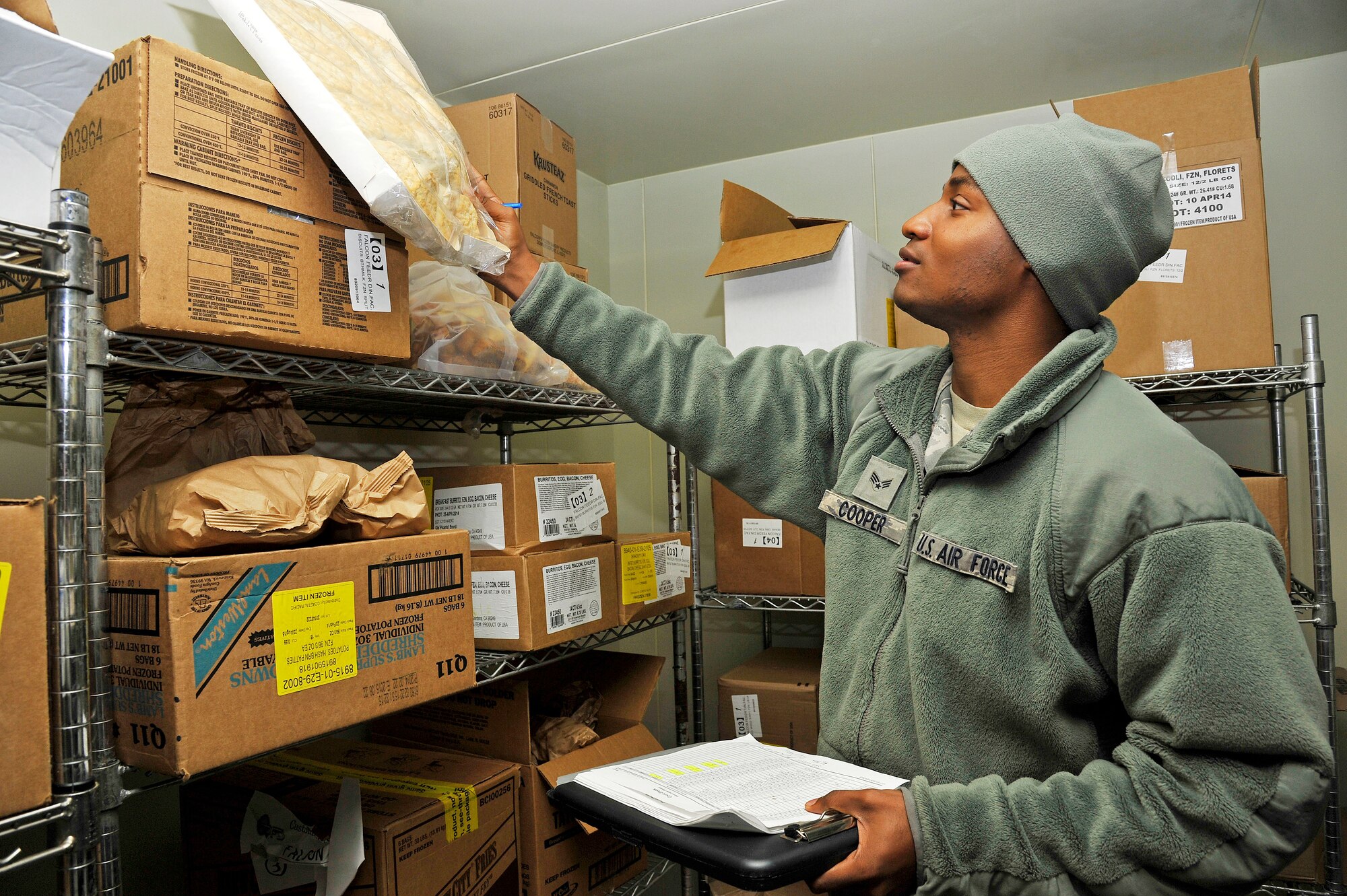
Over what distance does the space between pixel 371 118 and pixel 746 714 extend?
167 centimetres

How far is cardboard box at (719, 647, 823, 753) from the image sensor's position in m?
2.10

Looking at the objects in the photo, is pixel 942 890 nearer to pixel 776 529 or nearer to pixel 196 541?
pixel 196 541

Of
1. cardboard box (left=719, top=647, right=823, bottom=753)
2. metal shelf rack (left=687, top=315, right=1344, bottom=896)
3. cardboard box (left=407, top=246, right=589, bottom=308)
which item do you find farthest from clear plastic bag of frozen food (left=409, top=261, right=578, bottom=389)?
cardboard box (left=719, top=647, right=823, bottom=753)

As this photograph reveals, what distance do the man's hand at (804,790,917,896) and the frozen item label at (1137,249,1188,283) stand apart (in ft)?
4.56

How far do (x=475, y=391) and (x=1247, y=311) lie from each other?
1.59 metres

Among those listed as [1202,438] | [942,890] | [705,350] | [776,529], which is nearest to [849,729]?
[942,890]

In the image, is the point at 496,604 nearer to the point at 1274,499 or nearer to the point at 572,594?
the point at 572,594

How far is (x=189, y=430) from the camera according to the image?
121 cm

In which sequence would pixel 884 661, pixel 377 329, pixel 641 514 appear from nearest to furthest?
pixel 884 661
pixel 377 329
pixel 641 514

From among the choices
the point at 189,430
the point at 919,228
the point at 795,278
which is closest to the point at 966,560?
the point at 919,228

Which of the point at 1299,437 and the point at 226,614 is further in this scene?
the point at 1299,437

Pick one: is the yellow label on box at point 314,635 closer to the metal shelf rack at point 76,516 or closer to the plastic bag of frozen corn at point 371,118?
the metal shelf rack at point 76,516

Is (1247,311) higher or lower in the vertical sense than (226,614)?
higher

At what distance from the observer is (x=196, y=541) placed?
1.00 metres
